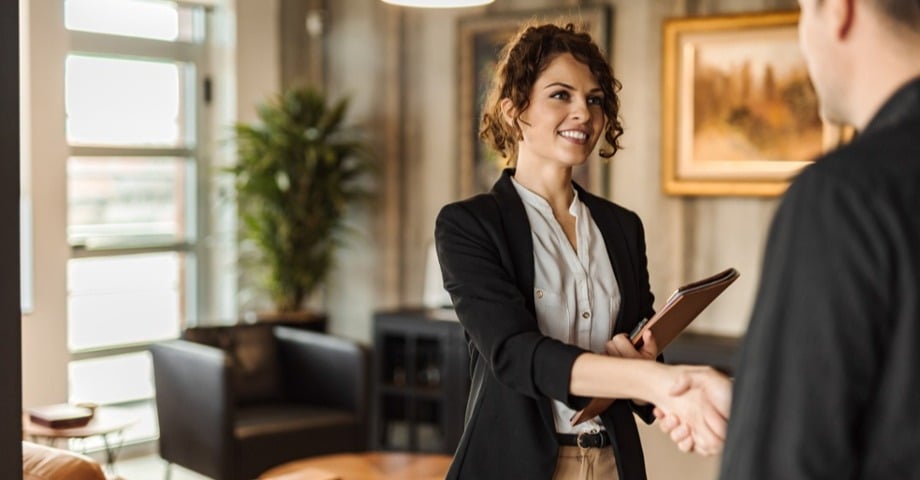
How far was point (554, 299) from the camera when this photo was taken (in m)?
2.07

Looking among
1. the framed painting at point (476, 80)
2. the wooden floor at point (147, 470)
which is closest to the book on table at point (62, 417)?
the wooden floor at point (147, 470)

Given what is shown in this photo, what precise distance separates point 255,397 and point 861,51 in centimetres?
482

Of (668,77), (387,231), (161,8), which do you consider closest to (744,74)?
(668,77)

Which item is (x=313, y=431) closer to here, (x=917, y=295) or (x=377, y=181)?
(x=377, y=181)

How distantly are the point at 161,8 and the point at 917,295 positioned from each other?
603cm

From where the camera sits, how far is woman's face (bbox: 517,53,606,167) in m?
2.14

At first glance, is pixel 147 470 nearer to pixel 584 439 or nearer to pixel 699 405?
pixel 584 439

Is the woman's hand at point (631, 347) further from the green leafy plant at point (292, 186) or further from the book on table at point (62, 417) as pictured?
the green leafy plant at point (292, 186)

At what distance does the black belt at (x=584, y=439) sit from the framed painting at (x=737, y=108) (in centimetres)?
331

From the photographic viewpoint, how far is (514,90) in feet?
7.23

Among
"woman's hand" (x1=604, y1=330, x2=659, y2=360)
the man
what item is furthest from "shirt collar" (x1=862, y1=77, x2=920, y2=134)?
"woman's hand" (x1=604, y1=330, x2=659, y2=360)

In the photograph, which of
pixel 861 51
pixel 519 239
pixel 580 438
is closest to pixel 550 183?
pixel 519 239

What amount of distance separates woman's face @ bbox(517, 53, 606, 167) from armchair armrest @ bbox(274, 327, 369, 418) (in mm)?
3374

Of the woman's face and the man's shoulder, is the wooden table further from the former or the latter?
the man's shoulder
